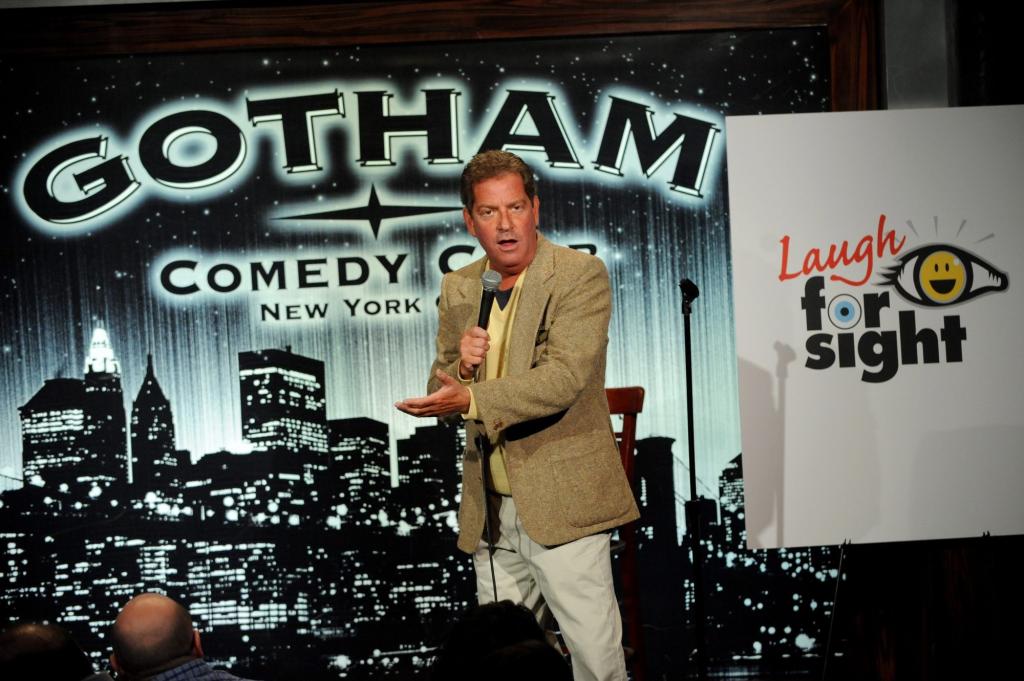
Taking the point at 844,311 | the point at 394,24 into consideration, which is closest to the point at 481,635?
the point at 844,311

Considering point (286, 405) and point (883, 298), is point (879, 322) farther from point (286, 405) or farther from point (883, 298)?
point (286, 405)

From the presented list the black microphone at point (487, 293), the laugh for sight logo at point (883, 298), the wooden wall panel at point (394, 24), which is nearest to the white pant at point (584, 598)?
the black microphone at point (487, 293)

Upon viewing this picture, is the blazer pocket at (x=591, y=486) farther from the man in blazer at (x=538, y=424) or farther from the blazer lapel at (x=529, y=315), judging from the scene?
the blazer lapel at (x=529, y=315)

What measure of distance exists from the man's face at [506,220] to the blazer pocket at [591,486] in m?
0.51

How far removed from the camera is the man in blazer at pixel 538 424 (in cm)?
253

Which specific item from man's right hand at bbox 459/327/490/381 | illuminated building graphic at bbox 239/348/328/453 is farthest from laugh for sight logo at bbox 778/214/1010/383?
illuminated building graphic at bbox 239/348/328/453

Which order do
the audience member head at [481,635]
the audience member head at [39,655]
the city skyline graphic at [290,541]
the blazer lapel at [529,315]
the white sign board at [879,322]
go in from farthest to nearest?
the city skyline graphic at [290,541]
the white sign board at [879,322]
the blazer lapel at [529,315]
the audience member head at [39,655]
the audience member head at [481,635]

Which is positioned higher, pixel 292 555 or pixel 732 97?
pixel 732 97

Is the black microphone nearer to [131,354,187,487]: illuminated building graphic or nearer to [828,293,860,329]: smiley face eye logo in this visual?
[828,293,860,329]: smiley face eye logo

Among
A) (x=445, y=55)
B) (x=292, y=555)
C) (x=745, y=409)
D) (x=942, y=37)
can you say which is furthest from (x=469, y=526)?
(x=942, y=37)

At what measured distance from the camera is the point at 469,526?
9.05 feet

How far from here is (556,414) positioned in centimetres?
266

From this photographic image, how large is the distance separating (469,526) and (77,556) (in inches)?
92.4

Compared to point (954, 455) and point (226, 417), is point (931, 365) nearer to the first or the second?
point (954, 455)
